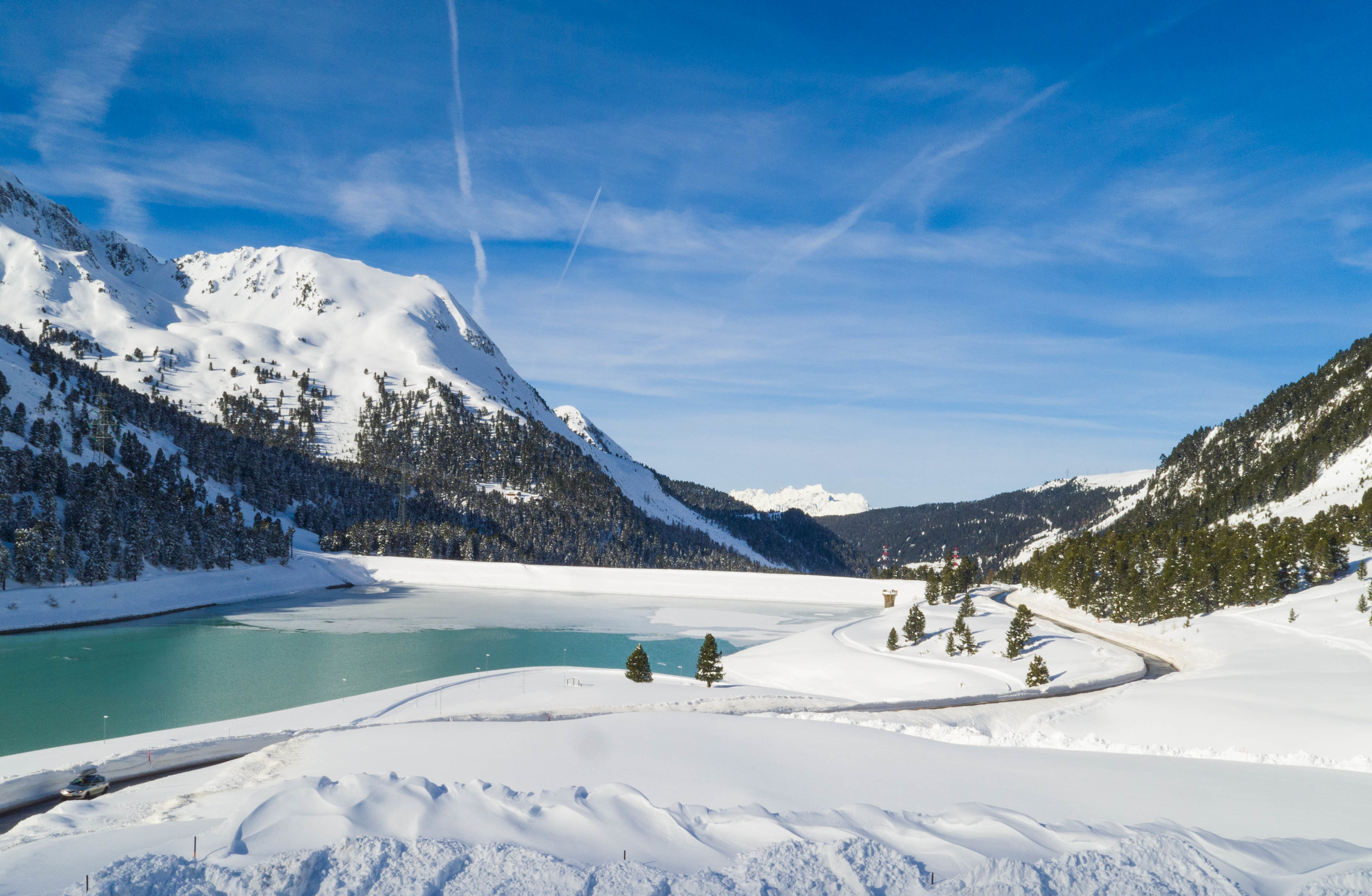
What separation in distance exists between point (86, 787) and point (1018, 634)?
41.1 m

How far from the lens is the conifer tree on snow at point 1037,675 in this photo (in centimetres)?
3356

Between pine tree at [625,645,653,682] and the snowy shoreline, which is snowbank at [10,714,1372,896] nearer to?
pine tree at [625,645,653,682]

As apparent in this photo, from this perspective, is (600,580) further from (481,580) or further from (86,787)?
(86,787)

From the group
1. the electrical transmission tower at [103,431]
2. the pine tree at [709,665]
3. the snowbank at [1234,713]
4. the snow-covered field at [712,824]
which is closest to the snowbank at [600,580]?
the electrical transmission tower at [103,431]

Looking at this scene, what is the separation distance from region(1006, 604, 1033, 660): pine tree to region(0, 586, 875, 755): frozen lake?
18.9 m

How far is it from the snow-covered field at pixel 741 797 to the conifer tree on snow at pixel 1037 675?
2.49 m

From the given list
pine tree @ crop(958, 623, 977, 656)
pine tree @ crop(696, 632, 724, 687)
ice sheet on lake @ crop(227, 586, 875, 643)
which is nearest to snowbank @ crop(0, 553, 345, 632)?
ice sheet on lake @ crop(227, 586, 875, 643)

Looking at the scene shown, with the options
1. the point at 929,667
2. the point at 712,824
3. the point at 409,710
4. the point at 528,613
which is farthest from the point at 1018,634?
the point at 528,613

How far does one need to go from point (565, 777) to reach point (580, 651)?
34.3 meters

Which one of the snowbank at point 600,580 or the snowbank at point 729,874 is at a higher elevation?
the snowbank at point 729,874

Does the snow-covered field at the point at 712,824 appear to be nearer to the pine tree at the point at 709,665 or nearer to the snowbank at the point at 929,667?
the snowbank at the point at 929,667

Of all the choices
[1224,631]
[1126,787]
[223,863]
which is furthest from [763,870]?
[1224,631]

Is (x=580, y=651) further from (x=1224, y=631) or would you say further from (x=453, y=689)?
(x=1224, y=631)

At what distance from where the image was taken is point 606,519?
137 meters
